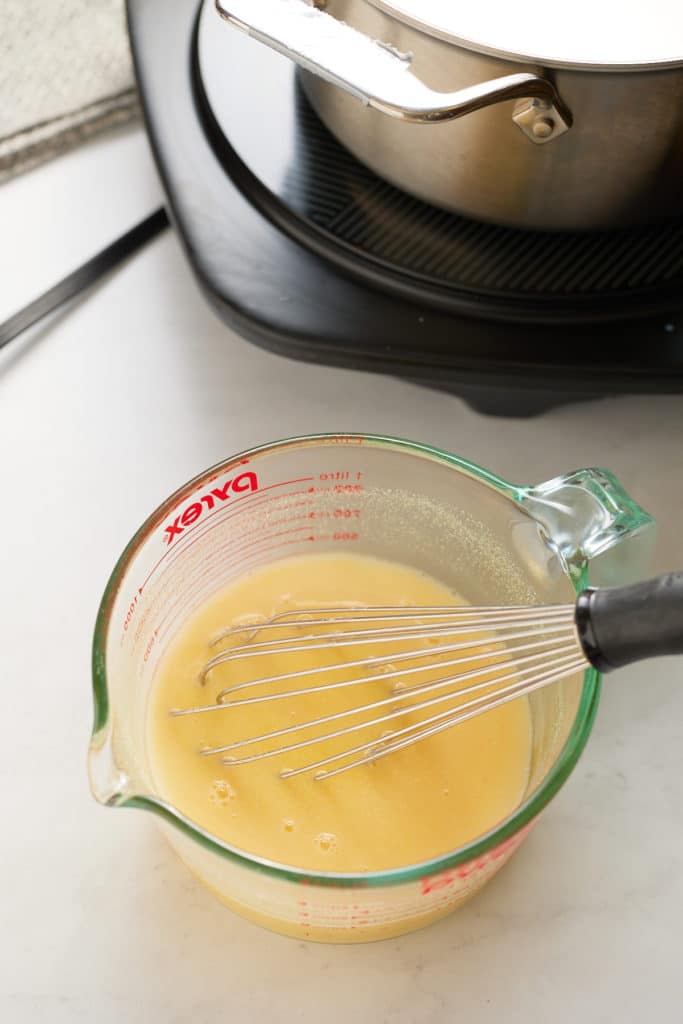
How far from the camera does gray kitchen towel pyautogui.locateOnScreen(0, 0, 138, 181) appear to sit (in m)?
0.82

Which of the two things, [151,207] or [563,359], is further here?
[151,207]

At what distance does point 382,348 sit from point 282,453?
11 cm

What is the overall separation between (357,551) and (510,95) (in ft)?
0.85

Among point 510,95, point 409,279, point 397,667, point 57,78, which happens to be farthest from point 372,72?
point 57,78

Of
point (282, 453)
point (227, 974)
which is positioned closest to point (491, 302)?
point (282, 453)

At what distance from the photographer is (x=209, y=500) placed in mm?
565

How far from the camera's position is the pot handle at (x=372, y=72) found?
0.49 m

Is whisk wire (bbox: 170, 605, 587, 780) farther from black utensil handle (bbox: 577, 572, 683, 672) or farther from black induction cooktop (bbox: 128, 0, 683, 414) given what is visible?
black induction cooktop (bbox: 128, 0, 683, 414)

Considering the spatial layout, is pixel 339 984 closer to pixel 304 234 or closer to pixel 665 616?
pixel 665 616

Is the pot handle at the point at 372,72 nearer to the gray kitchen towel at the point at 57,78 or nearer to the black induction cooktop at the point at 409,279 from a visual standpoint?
the black induction cooktop at the point at 409,279

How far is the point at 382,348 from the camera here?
64 centimetres

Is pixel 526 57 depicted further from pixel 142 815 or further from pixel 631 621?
pixel 142 815

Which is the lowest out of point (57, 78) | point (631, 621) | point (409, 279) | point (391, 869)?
point (391, 869)

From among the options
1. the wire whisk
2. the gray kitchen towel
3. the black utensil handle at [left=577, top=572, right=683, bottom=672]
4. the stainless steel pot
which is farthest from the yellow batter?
the gray kitchen towel
